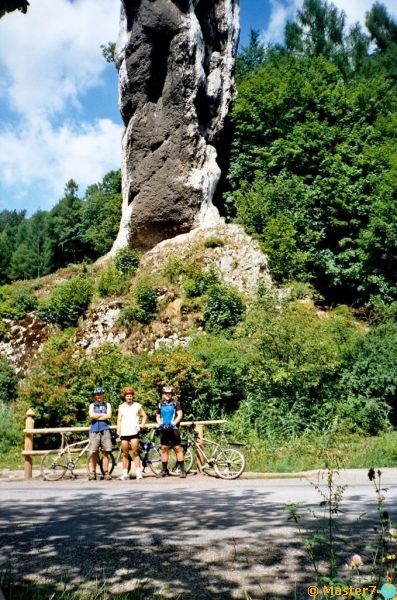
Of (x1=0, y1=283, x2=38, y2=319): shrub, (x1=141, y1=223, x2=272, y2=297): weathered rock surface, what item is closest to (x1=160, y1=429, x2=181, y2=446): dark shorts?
(x1=141, y1=223, x2=272, y2=297): weathered rock surface

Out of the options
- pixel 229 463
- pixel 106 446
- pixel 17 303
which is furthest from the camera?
pixel 17 303

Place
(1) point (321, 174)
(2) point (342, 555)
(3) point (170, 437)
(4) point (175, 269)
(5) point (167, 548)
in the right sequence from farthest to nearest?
1. (1) point (321, 174)
2. (4) point (175, 269)
3. (3) point (170, 437)
4. (5) point (167, 548)
5. (2) point (342, 555)

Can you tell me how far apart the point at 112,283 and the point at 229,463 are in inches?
522

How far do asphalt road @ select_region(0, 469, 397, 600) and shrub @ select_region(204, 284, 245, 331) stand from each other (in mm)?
11635

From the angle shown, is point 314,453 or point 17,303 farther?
point 17,303

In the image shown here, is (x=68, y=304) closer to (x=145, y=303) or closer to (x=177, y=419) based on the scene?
(x=145, y=303)

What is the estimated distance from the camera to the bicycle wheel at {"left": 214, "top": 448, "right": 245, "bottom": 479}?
10.8 meters

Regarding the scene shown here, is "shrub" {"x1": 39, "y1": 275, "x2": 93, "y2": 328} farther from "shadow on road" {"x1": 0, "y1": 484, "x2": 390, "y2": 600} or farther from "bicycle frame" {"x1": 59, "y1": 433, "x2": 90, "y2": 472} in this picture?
"shadow on road" {"x1": 0, "y1": 484, "x2": 390, "y2": 600}

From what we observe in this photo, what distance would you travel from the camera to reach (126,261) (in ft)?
79.6

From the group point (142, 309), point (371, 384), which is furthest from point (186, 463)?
point (142, 309)

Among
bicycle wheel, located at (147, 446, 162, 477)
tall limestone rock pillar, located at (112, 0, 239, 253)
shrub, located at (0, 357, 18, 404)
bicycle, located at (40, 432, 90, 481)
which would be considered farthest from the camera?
tall limestone rock pillar, located at (112, 0, 239, 253)

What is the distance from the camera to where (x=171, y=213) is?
2545 centimetres

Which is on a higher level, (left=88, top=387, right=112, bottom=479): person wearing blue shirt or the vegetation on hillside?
the vegetation on hillside

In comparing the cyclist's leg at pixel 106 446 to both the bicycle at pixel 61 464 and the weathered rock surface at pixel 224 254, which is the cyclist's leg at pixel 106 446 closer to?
the bicycle at pixel 61 464
